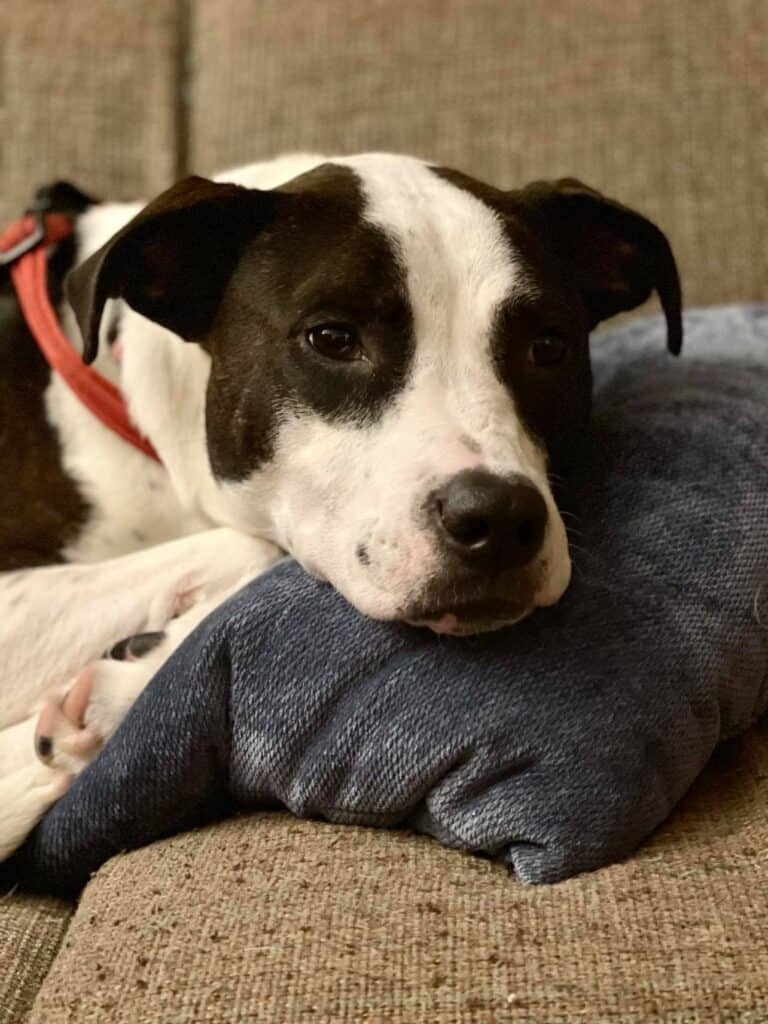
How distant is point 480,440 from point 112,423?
2.41 ft

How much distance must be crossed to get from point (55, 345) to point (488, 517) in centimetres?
91

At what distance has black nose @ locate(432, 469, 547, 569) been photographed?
1.23 meters

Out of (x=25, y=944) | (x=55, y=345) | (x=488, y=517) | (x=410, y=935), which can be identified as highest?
(x=488, y=517)

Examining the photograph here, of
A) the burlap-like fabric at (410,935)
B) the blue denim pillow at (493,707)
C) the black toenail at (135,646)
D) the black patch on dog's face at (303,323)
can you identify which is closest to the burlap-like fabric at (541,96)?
the black patch on dog's face at (303,323)

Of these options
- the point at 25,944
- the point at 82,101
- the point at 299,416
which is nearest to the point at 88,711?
the point at 25,944

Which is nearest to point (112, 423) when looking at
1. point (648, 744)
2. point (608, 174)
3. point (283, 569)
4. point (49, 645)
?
point (49, 645)

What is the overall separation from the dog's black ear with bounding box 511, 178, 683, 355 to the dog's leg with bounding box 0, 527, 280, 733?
0.64 metres

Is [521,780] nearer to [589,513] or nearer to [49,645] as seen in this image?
[589,513]

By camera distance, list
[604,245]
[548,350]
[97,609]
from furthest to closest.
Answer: [604,245]
[97,609]
[548,350]

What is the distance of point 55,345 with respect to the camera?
1.82 m

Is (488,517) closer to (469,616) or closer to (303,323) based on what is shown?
(469,616)

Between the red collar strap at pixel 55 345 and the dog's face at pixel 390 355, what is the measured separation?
8.3 inches

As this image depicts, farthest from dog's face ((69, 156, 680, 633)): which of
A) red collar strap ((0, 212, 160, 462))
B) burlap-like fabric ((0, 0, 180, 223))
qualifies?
burlap-like fabric ((0, 0, 180, 223))

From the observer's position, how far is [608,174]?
8.59 feet
